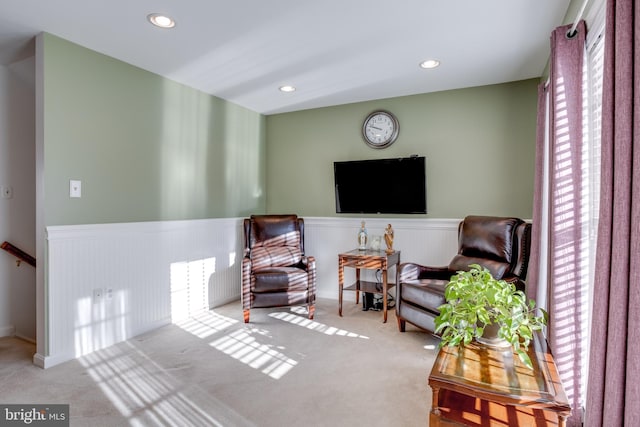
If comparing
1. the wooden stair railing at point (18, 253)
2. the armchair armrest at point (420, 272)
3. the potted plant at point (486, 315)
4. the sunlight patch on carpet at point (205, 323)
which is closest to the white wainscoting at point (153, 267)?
the sunlight patch on carpet at point (205, 323)

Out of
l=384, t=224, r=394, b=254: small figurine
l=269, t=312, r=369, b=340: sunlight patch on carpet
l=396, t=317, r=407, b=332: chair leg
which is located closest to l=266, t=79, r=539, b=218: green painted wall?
l=384, t=224, r=394, b=254: small figurine

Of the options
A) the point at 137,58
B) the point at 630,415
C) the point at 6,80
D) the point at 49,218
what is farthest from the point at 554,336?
the point at 6,80

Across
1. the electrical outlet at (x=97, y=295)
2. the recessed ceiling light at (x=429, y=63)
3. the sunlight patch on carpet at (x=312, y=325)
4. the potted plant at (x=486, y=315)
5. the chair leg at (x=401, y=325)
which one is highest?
the recessed ceiling light at (x=429, y=63)

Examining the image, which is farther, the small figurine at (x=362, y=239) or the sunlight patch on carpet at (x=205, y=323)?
the small figurine at (x=362, y=239)

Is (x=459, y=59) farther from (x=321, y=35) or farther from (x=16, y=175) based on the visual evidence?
(x=16, y=175)

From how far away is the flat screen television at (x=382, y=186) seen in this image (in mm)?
3809

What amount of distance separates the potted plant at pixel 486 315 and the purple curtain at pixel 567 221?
1.17ft

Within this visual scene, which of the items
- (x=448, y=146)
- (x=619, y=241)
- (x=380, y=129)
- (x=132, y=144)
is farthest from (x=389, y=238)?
(x=619, y=241)

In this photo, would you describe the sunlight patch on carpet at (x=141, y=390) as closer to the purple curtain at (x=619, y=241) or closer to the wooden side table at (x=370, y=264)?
the purple curtain at (x=619, y=241)

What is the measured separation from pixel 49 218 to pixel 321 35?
239 cm

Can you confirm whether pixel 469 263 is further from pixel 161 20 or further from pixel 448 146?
pixel 161 20

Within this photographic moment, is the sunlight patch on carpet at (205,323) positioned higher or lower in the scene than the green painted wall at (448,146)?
lower

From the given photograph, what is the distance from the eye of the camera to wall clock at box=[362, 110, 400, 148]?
158 inches

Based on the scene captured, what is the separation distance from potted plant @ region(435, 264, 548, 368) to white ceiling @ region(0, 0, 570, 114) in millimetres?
1740
